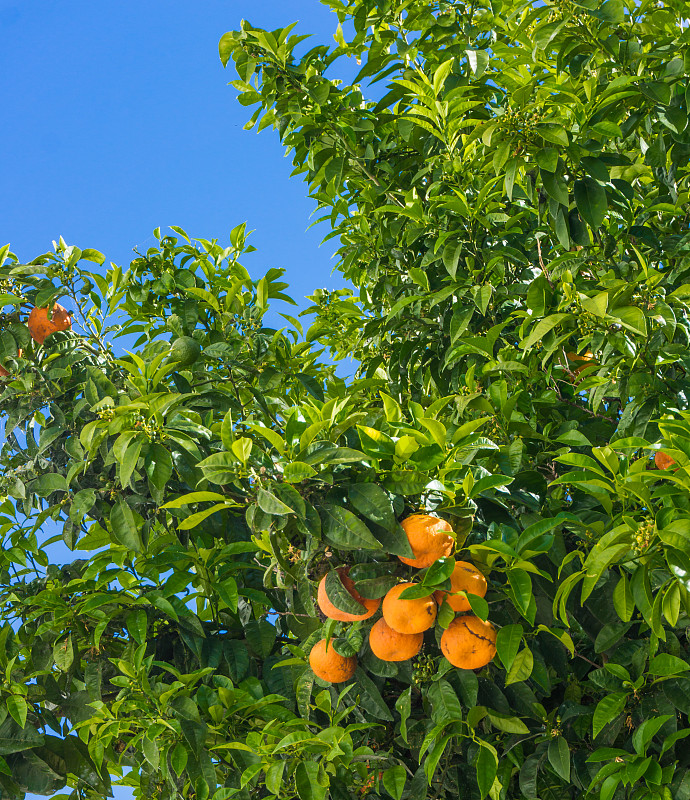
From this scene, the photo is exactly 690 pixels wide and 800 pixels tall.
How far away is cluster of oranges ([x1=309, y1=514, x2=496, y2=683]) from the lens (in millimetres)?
1687

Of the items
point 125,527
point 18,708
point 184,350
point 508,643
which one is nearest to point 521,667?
point 508,643

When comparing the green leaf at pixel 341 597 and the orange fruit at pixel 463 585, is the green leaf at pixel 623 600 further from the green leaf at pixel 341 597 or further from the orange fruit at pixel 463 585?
the green leaf at pixel 341 597

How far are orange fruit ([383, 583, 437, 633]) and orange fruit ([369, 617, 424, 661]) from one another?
0.17ft

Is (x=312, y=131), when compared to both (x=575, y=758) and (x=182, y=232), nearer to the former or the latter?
(x=182, y=232)

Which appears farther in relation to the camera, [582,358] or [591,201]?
[582,358]

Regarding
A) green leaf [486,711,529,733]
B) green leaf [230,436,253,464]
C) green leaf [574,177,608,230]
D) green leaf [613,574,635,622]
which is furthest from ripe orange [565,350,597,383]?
green leaf [230,436,253,464]

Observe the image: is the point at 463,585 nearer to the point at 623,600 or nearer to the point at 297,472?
the point at 623,600

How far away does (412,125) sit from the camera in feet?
9.37

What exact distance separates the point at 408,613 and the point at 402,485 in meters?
0.28

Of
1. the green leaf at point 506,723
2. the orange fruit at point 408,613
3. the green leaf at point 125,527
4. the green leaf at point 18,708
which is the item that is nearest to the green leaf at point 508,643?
the orange fruit at point 408,613

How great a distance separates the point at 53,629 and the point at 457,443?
130 cm

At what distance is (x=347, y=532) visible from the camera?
64.4 inches

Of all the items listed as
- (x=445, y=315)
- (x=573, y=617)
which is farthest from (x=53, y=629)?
(x=445, y=315)

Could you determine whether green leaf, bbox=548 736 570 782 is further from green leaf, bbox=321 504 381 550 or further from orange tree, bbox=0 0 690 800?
green leaf, bbox=321 504 381 550
